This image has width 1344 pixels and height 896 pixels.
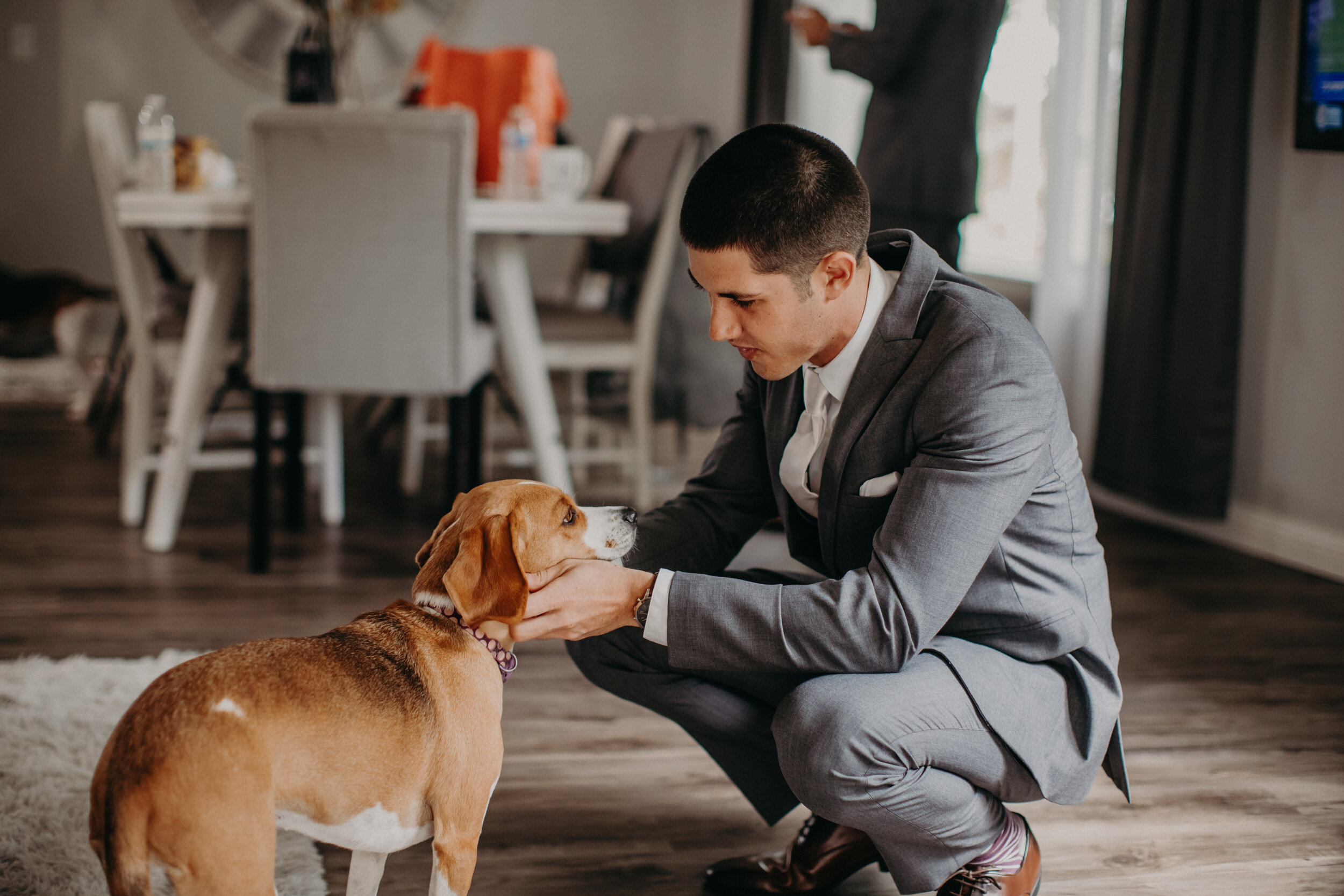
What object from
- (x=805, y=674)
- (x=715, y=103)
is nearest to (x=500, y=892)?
(x=805, y=674)

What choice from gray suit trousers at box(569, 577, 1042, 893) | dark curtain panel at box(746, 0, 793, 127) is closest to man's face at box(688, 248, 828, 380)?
gray suit trousers at box(569, 577, 1042, 893)

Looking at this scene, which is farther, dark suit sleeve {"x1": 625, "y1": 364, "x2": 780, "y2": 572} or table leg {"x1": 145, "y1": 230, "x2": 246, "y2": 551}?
table leg {"x1": 145, "y1": 230, "x2": 246, "y2": 551}

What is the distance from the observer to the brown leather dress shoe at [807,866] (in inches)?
55.4

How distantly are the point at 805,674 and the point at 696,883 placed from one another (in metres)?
0.34

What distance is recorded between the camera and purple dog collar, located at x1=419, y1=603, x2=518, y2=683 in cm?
116

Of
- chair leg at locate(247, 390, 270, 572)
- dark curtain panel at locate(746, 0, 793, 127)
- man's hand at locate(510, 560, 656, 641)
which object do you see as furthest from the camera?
dark curtain panel at locate(746, 0, 793, 127)

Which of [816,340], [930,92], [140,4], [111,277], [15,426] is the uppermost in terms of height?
[140,4]

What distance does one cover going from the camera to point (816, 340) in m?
1.24

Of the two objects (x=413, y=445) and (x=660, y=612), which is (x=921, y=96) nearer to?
(x=413, y=445)

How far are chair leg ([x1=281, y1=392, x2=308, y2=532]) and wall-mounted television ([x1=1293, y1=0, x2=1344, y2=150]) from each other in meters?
2.48

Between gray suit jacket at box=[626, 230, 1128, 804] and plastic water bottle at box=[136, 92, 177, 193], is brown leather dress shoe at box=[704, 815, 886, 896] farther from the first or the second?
plastic water bottle at box=[136, 92, 177, 193]

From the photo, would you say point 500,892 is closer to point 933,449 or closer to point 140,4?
point 933,449

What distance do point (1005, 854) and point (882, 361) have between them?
56cm

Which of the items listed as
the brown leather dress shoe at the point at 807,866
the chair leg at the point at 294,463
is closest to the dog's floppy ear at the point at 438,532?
the brown leather dress shoe at the point at 807,866
